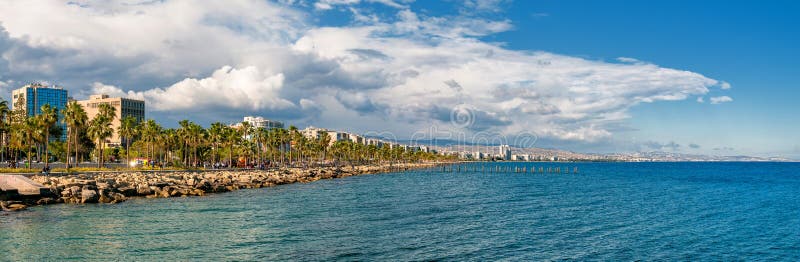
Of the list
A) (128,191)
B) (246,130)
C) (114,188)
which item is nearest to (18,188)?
(114,188)

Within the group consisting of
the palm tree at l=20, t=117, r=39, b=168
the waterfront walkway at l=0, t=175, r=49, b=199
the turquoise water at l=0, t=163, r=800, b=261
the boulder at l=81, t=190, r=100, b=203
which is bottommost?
the turquoise water at l=0, t=163, r=800, b=261

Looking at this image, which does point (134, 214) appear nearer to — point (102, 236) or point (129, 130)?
point (102, 236)

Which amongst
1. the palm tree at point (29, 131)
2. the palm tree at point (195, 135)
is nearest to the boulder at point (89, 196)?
the palm tree at point (29, 131)

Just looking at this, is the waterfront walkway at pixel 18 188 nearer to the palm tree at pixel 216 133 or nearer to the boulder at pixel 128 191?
the boulder at pixel 128 191

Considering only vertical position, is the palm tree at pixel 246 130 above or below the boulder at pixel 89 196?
above

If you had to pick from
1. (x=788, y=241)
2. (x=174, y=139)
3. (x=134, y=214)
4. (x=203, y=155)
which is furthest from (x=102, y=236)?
(x=203, y=155)

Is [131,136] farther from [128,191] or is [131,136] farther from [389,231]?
[389,231]

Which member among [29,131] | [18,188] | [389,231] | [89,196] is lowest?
[389,231]

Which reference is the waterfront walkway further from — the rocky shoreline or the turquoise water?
the turquoise water

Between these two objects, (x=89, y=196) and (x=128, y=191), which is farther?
(x=128, y=191)

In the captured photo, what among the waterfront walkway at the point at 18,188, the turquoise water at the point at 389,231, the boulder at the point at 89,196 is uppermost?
the waterfront walkway at the point at 18,188

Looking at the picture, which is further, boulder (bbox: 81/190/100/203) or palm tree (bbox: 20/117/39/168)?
palm tree (bbox: 20/117/39/168)

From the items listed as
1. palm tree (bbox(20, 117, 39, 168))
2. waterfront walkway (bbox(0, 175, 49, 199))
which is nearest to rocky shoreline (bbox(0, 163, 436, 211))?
waterfront walkway (bbox(0, 175, 49, 199))

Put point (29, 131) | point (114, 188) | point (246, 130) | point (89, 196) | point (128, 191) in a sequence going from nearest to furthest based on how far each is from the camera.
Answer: point (89, 196) < point (114, 188) < point (128, 191) < point (29, 131) < point (246, 130)
